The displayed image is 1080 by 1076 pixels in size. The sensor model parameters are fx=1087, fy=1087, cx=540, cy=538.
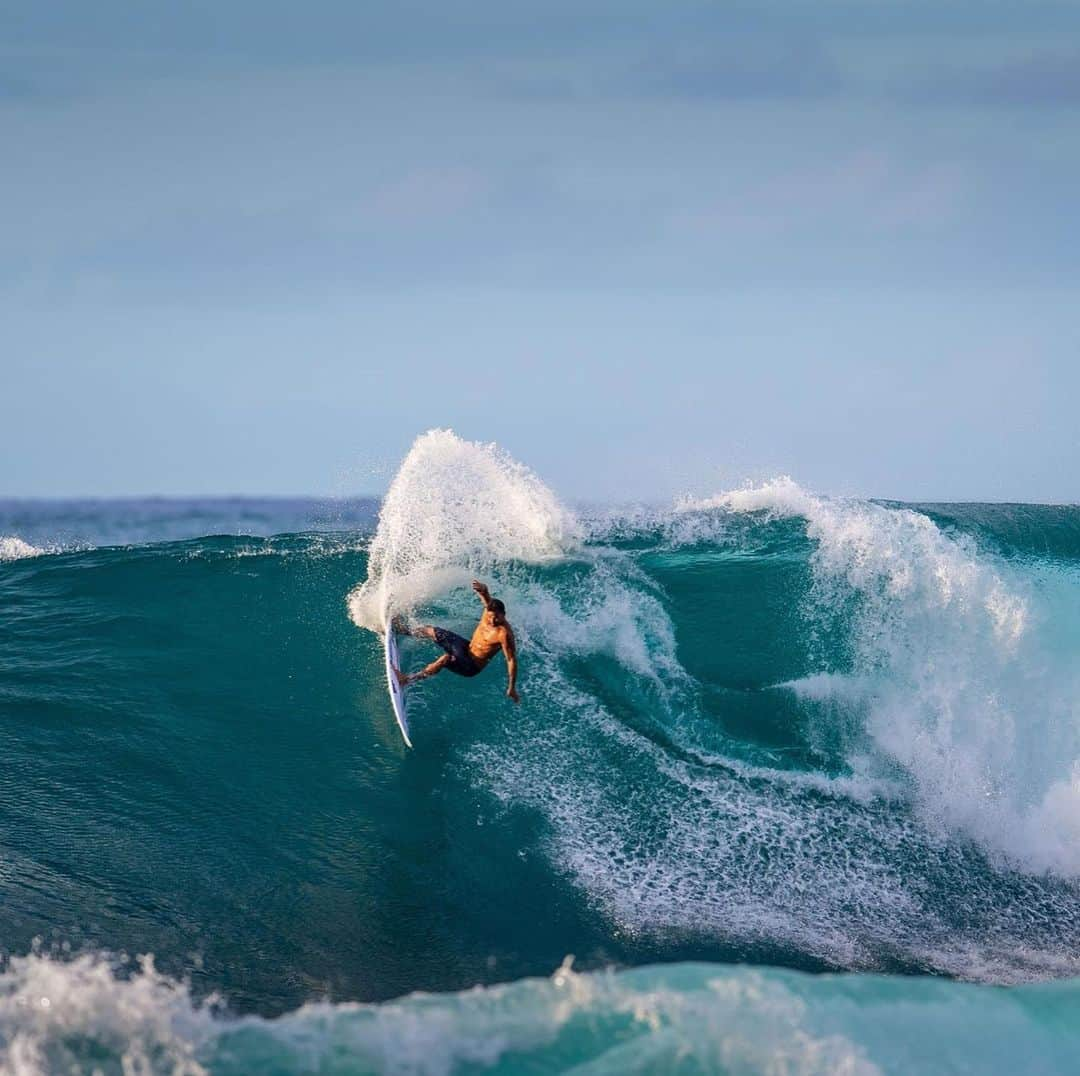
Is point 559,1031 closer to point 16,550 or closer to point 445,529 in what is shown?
point 445,529

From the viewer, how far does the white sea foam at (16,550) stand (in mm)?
14672

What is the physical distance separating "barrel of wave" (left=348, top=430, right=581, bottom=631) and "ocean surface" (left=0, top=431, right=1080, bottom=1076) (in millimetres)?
41

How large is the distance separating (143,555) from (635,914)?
29.8 feet

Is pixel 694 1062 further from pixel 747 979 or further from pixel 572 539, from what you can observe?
pixel 572 539

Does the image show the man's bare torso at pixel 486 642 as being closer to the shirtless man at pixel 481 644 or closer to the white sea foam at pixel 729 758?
the shirtless man at pixel 481 644

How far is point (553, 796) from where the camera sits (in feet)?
30.4

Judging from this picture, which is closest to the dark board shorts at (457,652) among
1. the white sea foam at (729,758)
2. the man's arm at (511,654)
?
the man's arm at (511,654)

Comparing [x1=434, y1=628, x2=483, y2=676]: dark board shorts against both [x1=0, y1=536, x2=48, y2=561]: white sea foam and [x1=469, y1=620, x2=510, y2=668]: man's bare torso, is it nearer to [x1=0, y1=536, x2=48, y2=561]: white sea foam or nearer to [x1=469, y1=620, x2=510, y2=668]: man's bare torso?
[x1=469, y1=620, x2=510, y2=668]: man's bare torso

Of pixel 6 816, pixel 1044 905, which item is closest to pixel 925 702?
pixel 1044 905

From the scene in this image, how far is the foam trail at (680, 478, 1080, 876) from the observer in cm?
968

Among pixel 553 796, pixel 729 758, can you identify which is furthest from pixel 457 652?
pixel 729 758

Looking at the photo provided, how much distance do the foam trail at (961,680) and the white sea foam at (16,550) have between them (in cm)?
→ 1033

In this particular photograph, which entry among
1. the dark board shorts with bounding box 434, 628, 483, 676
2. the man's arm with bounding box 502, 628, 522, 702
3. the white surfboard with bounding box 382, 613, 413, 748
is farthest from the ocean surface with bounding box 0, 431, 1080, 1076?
the man's arm with bounding box 502, 628, 522, 702

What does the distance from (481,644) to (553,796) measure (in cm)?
144
